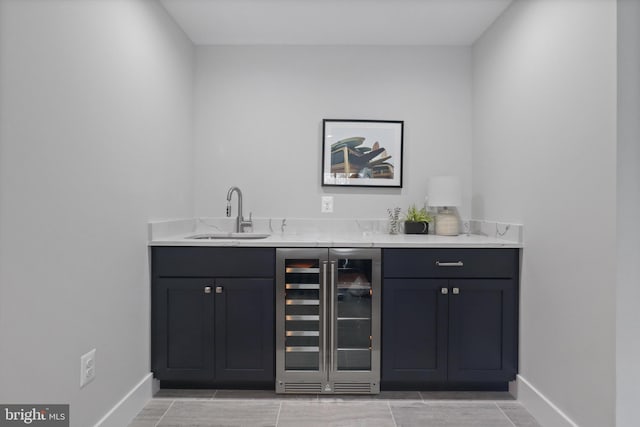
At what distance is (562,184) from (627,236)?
0.41m

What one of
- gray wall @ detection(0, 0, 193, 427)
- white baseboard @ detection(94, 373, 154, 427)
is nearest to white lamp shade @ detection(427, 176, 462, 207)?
gray wall @ detection(0, 0, 193, 427)

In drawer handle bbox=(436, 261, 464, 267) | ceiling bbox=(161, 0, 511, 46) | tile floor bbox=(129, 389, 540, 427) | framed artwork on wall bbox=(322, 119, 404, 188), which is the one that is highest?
ceiling bbox=(161, 0, 511, 46)

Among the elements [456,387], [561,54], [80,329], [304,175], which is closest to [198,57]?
[304,175]

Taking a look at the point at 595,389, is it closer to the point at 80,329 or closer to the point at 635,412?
the point at 635,412

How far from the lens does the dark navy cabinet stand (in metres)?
2.28

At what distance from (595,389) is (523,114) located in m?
1.42

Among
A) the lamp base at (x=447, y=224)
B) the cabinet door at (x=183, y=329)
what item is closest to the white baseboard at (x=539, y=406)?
the lamp base at (x=447, y=224)

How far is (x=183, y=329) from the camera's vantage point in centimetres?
228

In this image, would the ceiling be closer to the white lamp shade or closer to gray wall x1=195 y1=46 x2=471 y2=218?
gray wall x1=195 y1=46 x2=471 y2=218

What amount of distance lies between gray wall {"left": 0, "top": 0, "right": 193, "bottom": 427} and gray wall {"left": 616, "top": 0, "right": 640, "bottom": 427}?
84.3 inches

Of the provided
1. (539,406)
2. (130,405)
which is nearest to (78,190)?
(130,405)

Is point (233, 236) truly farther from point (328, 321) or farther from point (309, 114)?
point (309, 114)

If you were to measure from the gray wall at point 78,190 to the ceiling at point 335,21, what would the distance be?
34 cm

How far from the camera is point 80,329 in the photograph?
5.31 ft
